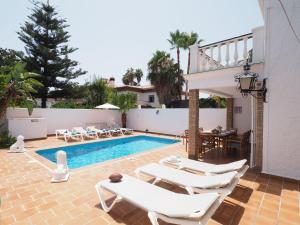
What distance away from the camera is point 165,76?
2380cm

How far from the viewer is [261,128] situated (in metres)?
6.03

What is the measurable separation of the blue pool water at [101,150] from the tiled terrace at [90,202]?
263 centimetres

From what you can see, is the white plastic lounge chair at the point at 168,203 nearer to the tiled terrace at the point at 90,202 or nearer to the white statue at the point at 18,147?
the tiled terrace at the point at 90,202

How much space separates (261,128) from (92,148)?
8.84 meters

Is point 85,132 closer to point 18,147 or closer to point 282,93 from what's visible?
point 18,147

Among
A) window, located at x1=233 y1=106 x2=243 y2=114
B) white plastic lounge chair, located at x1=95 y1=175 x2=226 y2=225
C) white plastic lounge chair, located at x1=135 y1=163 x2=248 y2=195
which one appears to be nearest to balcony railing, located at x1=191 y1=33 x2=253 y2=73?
white plastic lounge chair, located at x1=135 y1=163 x2=248 y2=195

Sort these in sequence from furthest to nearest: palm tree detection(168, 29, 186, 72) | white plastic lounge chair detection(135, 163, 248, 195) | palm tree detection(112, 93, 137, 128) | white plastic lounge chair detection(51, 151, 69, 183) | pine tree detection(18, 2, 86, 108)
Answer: palm tree detection(168, 29, 186, 72), pine tree detection(18, 2, 86, 108), palm tree detection(112, 93, 137, 128), white plastic lounge chair detection(51, 151, 69, 183), white plastic lounge chair detection(135, 163, 248, 195)

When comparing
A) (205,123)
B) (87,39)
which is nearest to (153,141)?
(205,123)

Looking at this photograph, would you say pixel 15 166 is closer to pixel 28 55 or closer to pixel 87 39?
pixel 87 39

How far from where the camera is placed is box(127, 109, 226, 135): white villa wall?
12.8 m

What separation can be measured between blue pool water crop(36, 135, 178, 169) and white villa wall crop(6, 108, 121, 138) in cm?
414

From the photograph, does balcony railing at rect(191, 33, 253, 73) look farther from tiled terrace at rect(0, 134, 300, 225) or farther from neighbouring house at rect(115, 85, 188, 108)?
neighbouring house at rect(115, 85, 188, 108)

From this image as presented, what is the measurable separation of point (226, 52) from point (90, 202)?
6424 mm

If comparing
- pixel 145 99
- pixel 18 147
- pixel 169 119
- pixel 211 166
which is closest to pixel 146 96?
pixel 145 99
